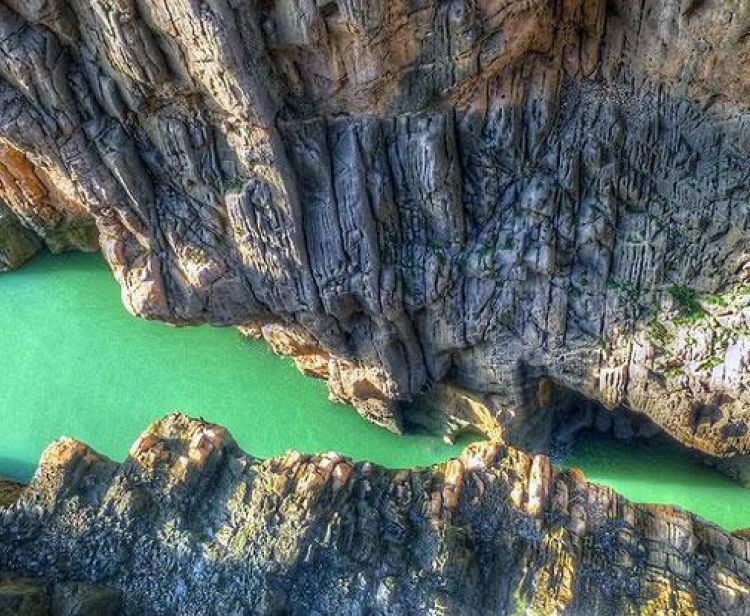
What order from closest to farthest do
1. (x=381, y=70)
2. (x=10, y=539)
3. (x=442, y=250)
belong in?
1. (x=10, y=539)
2. (x=381, y=70)
3. (x=442, y=250)

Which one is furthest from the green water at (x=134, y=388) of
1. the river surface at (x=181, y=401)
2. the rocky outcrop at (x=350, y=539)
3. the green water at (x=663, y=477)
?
the rocky outcrop at (x=350, y=539)

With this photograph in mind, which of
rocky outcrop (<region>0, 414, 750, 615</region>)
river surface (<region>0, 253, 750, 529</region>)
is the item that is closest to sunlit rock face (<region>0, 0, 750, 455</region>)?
river surface (<region>0, 253, 750, 529</region>)

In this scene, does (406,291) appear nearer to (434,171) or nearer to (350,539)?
(434,171)

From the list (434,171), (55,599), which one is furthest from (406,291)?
(55,599)

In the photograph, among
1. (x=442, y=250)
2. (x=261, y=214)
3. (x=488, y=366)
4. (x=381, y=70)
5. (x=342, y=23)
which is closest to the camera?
(x=342, y=23)

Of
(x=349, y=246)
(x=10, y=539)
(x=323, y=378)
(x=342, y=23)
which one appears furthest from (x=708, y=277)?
(x=10, y=539)

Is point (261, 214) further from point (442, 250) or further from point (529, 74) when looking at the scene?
point (529, 74)

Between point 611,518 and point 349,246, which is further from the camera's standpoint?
point 349,246
